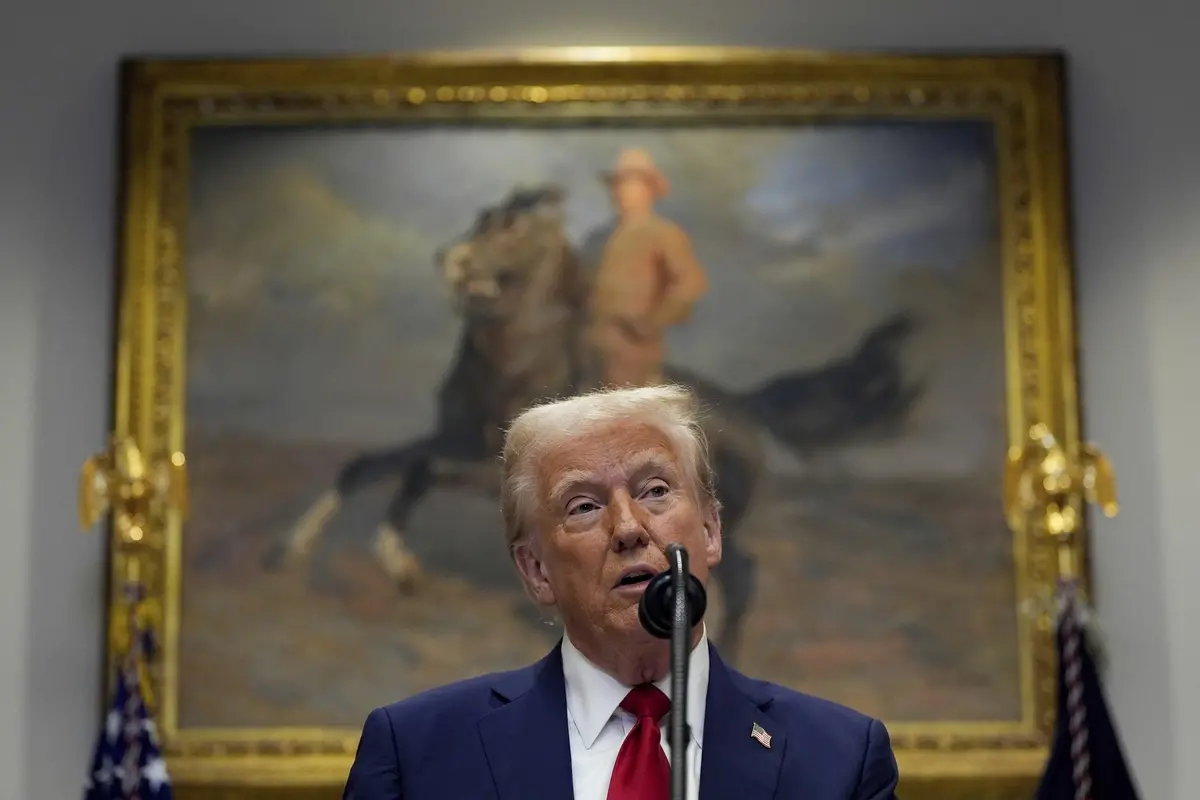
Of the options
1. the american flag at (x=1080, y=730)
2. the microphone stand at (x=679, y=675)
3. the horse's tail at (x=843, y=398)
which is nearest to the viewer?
the microphone stand at (x=679, y=675)

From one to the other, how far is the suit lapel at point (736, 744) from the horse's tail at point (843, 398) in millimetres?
2249

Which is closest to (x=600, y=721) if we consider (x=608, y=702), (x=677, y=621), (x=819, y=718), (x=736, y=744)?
(x=608, y=702)

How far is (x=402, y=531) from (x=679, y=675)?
2.96m

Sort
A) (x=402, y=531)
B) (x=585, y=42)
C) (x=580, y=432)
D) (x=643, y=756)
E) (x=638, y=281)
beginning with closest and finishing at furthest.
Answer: (x=643, y=756), (x=580, y=432), (x=402, y=531), (x=638, y=281), (x=585, y=42)

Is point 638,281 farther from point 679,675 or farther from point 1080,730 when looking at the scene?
point 679,675

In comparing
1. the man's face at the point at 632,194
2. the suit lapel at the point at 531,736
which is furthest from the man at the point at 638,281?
the suit lapel at the point at 531,736

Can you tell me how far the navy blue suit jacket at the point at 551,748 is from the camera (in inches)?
97.9

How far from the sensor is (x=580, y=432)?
8.79 feet

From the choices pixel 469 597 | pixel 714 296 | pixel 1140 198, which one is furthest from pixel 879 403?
pixel 469 597

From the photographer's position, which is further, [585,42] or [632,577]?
[585,42]

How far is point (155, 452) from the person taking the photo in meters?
4.79

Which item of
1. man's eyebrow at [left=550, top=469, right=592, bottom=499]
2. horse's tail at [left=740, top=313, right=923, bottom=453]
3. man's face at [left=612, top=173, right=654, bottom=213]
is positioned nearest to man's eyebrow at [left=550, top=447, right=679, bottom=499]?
man's eyebrow at [left=550, top=469, right=592, bottom=499]

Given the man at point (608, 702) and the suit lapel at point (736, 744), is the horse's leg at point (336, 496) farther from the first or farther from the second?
the suit lapel at point (736, 744)

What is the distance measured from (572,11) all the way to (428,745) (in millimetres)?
3099
